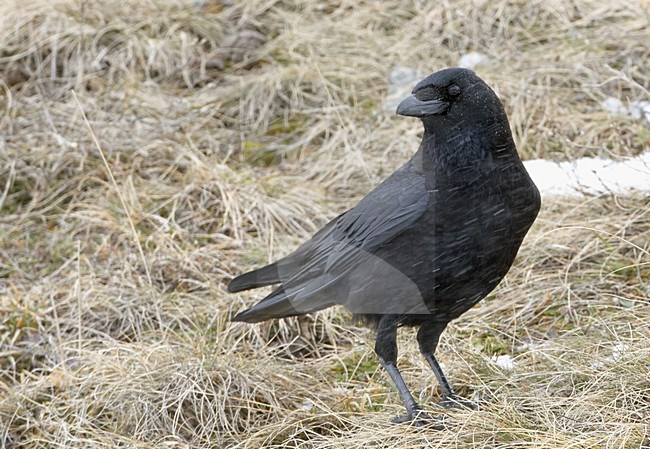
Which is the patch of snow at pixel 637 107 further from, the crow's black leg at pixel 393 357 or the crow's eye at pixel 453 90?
the crow's black leg at pixel 393 357

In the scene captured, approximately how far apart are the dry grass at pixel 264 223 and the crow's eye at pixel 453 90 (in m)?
0.84

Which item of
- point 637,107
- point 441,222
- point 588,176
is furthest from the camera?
point 637,107

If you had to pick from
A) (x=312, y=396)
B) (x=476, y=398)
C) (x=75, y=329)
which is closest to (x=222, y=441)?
(x=312, y=396)

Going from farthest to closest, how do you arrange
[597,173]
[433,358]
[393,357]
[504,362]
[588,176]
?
[588,176] < [597,173] < [504,362] < [433,358] < [393,357]

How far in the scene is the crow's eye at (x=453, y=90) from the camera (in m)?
2.85

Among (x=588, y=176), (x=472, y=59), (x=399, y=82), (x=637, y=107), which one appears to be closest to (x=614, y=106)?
(x=637, y=107)

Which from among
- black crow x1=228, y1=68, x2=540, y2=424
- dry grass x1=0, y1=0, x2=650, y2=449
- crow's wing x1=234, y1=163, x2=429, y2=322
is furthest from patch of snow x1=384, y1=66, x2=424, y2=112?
black crow x1=228, y1=68, x2=540, y2=424

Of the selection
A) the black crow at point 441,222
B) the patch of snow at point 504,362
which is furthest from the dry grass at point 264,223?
the black crow at point 441,222

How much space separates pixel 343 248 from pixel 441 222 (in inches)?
19.5

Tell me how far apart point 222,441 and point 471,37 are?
3.84 metres

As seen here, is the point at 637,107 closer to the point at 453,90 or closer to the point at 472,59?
the point at 472,59

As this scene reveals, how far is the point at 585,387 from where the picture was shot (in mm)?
3018

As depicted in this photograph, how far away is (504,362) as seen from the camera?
3.44m

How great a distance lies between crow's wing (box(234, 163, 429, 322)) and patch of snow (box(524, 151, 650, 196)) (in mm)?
1425
